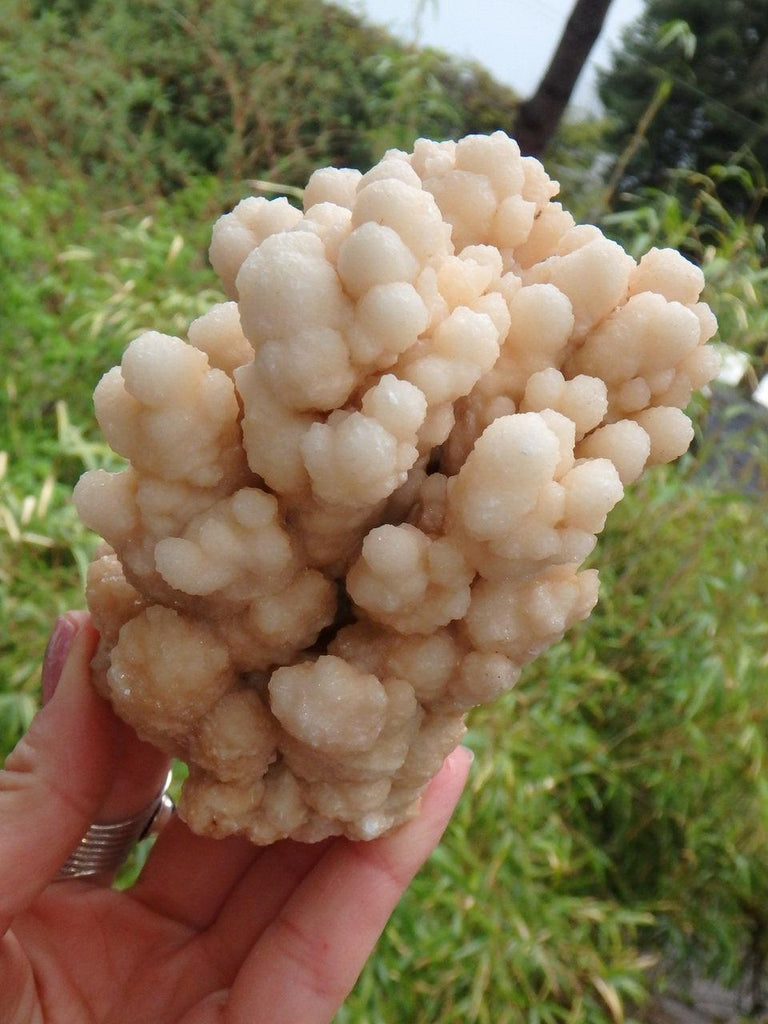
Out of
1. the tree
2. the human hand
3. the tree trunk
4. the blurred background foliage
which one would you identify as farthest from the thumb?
the tree

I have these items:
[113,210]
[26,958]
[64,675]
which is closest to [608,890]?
[26,958]

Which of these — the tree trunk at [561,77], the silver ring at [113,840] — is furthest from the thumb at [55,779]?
the tree trunk at [561,77]

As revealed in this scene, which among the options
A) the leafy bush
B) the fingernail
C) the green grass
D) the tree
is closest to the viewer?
the fingernail

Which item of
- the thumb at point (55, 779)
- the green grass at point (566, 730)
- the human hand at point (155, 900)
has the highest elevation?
the thumb at point (55, 779)

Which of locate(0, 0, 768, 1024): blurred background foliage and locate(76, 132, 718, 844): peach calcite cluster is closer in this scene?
locate(76, 132, 718, 844): peach calcite cluster

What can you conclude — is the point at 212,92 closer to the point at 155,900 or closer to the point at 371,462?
the point at 155,900

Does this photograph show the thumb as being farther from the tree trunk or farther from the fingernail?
the tree trunk

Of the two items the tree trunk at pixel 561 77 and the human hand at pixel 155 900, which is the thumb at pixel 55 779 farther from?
the tree trunk at pixel 561 77

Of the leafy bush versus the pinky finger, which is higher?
the pinky finger

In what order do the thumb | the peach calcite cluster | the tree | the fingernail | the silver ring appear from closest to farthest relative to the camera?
1. the peach calcite cluster
2. the thumb
3. the fingernail
4. the silver ring
5. the tree
